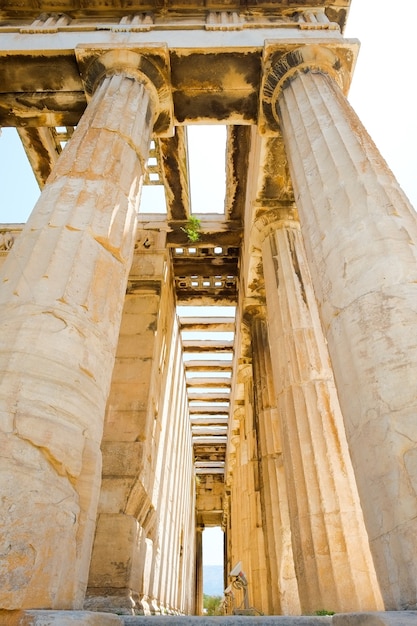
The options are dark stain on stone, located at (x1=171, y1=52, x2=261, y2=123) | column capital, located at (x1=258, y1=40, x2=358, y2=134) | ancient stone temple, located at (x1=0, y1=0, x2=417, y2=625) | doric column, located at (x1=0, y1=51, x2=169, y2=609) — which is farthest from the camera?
dark stain on stone, located at (x1=171, y1=52, x2=261, y2=123)

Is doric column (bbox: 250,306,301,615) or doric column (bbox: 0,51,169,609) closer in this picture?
doric column (bbox: 0,51,169,609)

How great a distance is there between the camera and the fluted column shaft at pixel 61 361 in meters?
2.37

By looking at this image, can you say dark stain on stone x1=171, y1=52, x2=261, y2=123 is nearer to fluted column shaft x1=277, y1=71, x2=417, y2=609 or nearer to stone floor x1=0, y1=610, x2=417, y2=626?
fluted column shaft x1=277, y1=71, x2=417, y2=609

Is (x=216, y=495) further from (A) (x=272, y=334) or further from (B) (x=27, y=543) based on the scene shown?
(B) (x=27, y=543)

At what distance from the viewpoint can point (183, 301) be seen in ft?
46.6

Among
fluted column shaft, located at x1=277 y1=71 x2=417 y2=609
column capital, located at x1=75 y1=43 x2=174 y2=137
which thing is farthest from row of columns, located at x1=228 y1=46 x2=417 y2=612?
column capital, located at x1=75 y1=43 x2=174 y2=137

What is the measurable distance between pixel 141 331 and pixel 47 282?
5.98 meters

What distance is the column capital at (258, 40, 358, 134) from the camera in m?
6.63

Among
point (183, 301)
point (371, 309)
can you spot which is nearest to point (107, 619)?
point (371, 309)

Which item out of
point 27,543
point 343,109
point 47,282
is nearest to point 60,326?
point 47,282

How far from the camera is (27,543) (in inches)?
90.1

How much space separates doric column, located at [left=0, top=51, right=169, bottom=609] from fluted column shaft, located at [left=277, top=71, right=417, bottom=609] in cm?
Result: 201

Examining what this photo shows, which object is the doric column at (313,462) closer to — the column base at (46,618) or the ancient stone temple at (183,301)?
the ancient stone temple at (183,301)

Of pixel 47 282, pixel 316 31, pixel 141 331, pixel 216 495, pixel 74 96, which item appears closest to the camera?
pixel 47 282
